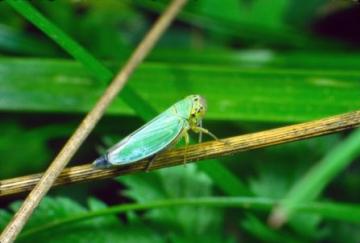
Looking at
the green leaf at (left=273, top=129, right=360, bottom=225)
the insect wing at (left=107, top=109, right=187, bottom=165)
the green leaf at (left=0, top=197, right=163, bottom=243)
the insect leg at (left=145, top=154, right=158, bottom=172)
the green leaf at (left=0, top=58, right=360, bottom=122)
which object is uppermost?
the green leaf at (left=0, top=58, right=360, bottom=122)

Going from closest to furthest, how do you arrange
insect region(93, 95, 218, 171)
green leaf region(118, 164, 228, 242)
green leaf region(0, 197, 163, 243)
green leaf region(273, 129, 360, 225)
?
1. green leaf region(273, 129, 360, 225)
2. insect region(93, 95, 218, 171)
3. green leaf region(0, 197, 163, 243)
4. green leaf region(118, 164, 228, 242)

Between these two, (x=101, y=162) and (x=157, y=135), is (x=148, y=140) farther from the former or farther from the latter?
(x=101, y=162)

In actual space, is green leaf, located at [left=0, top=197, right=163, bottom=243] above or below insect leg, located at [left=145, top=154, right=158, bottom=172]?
below

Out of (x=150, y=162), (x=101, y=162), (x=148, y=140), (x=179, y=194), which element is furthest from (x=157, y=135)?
(x=179, y=194)

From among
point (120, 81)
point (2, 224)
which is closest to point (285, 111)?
point (120, 81)

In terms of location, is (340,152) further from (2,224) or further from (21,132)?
(21,132)

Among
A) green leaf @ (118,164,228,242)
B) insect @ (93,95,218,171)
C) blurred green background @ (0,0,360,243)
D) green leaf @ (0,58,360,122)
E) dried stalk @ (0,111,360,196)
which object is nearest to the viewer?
dried stalk @ (0,111,360,196)

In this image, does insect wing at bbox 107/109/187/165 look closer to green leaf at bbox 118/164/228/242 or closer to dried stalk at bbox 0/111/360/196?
dried stalk at bbox 0/111/360/196

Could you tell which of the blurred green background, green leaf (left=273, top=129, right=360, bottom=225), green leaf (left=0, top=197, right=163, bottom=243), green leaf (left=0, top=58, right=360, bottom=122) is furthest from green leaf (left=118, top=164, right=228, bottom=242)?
green leaf (left=273, top=129, right=360, bottom=225)
